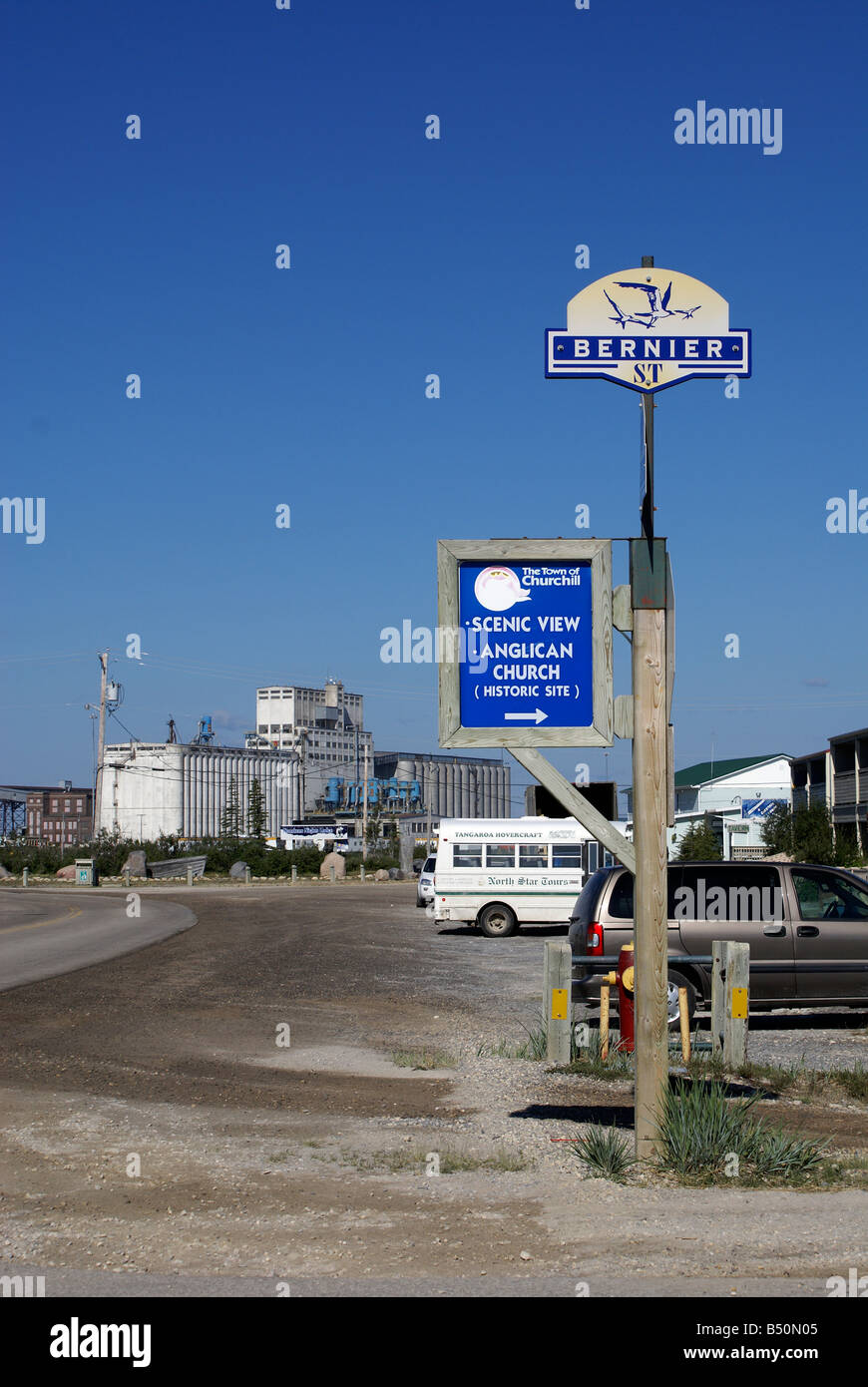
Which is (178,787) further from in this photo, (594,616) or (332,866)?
(594,616)

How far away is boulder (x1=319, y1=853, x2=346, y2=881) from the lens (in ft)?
239

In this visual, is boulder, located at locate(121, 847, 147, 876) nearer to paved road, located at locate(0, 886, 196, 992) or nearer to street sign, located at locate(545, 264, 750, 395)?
paved road, located at locate(0, 886, 196, 992)

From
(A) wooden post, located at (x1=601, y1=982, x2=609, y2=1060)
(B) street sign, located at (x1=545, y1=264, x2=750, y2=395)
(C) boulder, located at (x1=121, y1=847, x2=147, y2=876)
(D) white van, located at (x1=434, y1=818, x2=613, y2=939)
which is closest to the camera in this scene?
(B) street sign, located at (x1=545, y1=264, x2=750, y2=395)

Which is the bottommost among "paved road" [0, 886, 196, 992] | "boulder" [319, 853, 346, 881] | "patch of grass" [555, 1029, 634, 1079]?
"boulder" [319, 853, 346, 881]

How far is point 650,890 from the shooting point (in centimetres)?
814

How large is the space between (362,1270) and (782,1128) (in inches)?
135

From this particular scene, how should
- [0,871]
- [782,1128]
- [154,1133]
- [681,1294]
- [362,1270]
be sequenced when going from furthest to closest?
1. [0,871]
2. [154,1133]
3. [782,1128]
4. [362,1270]
5. [681,1294]

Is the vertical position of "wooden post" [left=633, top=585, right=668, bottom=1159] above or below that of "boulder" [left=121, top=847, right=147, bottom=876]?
above

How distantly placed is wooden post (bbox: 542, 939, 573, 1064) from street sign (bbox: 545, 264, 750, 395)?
4.66 m

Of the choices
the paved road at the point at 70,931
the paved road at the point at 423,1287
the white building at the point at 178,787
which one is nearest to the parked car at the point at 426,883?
the paved road at the point at 70,931

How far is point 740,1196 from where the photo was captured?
7.30 meters

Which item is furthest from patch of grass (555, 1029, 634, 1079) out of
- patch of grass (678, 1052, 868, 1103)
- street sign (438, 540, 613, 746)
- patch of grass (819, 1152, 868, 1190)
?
street sign (438, 540, 613, 746)
